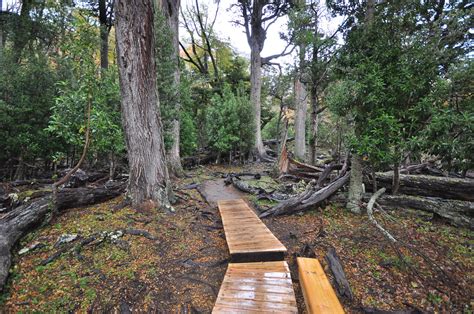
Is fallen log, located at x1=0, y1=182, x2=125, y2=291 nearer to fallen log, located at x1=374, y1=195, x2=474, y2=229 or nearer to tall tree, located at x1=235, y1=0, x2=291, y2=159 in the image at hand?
fallen log, located at x1=374, y1=195, x2=474, y2=229

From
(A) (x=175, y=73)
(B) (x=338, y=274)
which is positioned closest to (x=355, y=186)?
(B) (x=338, y=274)

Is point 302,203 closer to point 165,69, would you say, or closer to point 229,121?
point 165,69

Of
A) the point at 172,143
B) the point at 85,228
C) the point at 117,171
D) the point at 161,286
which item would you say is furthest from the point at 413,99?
the point at 117,171

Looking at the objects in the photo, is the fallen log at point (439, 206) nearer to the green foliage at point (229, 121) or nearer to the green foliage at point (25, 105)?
the green foliage at point (229, 121)

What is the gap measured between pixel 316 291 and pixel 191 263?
206 cm

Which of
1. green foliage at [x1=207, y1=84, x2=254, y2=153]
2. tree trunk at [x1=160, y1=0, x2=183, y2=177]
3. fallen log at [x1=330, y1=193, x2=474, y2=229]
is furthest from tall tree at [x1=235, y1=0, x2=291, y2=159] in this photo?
fallen log at [x1=330, y1=193, x2=474, y2=229]

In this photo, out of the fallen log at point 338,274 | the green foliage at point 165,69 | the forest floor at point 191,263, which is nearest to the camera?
the forest floor at point 191,263

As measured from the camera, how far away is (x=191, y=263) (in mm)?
3686

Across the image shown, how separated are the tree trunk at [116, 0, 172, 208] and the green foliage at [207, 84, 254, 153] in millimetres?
7359

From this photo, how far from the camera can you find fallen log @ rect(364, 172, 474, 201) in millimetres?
5129

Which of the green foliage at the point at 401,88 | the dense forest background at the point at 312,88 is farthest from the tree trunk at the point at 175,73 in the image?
the green foliage at the point at 401,88

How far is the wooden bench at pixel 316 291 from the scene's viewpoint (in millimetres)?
2314

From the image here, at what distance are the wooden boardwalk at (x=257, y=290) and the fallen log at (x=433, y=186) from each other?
4493 mm

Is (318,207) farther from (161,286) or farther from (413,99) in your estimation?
(161,286)
